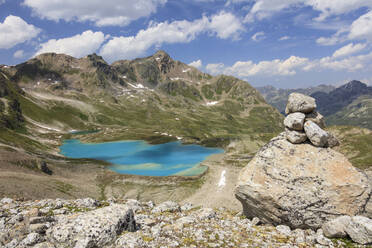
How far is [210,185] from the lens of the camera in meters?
95.5

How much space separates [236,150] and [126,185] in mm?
119947

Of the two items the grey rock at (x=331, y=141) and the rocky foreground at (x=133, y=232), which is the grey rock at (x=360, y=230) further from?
the grey rock at (x=331, y=141)

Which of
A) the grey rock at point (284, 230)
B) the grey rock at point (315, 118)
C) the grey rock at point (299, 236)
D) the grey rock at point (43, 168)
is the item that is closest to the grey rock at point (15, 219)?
the grey rock at point (284, 230)

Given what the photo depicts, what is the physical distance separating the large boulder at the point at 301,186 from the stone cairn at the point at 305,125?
2.54 ft

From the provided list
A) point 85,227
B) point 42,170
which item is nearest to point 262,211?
point 85,227

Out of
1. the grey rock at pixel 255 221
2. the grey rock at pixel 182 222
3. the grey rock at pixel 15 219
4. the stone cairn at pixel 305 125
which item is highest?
the stone cairn at pixel 305 125

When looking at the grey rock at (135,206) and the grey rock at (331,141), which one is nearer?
the grey rock at (331,141)

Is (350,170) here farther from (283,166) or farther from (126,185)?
(126,185)

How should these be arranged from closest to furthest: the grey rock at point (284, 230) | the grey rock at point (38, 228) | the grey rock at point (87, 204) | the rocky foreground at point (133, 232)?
the rocky foreground at point (133, 232) < the grey rock at point (38, 228) < the grey rock at point (284, 230) < the grey rock at point (87, 204)

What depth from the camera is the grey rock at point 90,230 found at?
12.8 meters

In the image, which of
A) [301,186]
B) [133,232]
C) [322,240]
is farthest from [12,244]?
[301,186]

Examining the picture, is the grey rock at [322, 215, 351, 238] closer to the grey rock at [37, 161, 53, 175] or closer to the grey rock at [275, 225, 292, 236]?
the grey rock at [275, 225, 292, 236]

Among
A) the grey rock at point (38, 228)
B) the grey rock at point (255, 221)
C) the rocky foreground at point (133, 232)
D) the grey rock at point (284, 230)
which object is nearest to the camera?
the rocky foreground at point (133, 232)

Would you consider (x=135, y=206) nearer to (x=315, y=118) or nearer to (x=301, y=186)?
(x=301, y=186)
